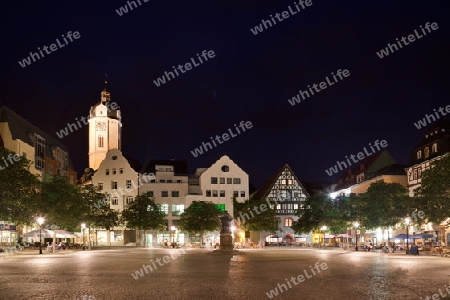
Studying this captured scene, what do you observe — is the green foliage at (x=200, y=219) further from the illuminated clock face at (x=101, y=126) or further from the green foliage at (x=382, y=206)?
the illuminated clock face at (x=101, y=126)

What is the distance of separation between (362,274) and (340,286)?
6541 mm

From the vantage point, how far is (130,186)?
10962cm

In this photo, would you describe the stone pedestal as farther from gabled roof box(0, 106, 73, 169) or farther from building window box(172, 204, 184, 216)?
building window box(172, 204, 184, 216)

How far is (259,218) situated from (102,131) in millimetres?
68479

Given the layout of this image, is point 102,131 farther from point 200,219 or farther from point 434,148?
point 434,148

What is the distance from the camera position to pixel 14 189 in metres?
50.3

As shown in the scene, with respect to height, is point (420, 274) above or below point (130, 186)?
below

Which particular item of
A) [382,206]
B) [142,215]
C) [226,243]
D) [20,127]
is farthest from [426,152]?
[20,127]

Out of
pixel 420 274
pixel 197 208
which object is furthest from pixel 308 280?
pixel 197 208

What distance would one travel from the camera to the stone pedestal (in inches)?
2437

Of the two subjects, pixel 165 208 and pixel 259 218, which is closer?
pixel 259 218

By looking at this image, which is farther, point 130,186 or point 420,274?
point 130,186

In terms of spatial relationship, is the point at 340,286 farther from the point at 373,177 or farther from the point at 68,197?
the point at 373,177

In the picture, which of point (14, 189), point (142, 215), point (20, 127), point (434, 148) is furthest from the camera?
point (20, 127)
